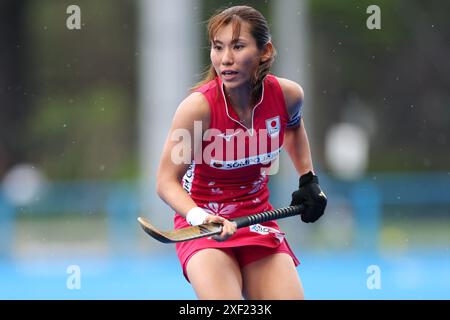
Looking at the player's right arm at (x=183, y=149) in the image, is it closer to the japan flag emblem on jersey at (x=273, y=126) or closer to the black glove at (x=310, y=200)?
the japan flag emblem on jersey at (x=273, y=126)

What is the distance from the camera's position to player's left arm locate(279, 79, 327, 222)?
4195 mm

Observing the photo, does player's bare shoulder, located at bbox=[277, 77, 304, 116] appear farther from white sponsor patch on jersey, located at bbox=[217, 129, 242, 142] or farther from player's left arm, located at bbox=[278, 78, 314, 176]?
white sponsor patch on jersey, located at bbox=[217, 129, 242, 142]

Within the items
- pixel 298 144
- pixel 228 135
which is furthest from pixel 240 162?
pixel 298 144

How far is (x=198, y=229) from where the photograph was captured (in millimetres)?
3760

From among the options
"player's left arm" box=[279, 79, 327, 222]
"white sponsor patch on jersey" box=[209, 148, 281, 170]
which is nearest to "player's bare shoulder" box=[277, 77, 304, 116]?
"player's left arm" box=[279, 79, 327, 222]

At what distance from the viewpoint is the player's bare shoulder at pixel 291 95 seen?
4.16 meters

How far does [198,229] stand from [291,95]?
76 centimetres

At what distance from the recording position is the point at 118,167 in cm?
1670

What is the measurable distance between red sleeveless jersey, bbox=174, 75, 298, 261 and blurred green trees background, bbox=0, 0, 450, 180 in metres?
11.9

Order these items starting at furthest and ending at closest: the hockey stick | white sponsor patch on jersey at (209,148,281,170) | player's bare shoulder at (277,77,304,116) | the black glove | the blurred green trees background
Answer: the blurred green trees background, the black glove, player's bare shoulder at (277,77,304,116), white sponsor patch on jersey at (209,148,281,170), the hockey stick

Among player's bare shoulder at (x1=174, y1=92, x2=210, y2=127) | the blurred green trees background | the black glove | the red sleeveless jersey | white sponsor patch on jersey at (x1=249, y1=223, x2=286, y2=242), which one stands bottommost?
the blurred green trees background

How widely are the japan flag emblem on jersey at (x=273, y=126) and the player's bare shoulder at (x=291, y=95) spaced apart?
0.09m
